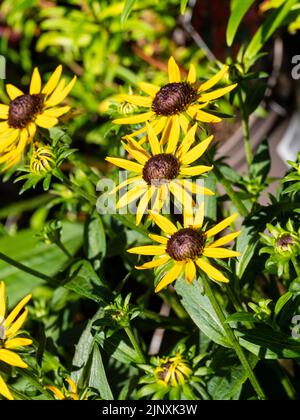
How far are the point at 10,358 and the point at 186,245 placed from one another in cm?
25

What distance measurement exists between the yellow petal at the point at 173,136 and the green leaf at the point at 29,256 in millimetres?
679

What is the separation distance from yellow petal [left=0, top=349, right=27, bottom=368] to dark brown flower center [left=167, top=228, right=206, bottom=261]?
8.8 inches

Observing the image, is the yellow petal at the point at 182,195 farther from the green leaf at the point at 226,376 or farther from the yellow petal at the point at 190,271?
the green leaf at the point at 226,376

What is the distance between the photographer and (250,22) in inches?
74.1

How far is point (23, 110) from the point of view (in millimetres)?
1044

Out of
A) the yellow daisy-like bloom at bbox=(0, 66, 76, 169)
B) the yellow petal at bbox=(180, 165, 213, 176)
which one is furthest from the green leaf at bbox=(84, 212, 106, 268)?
the yellow petal at bbox=(180, 165, 213, 176)

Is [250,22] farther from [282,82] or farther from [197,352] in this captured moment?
[197,352]

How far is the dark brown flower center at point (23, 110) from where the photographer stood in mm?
1042

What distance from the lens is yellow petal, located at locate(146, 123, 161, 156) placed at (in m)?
0.93

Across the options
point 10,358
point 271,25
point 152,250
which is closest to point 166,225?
point 152,250

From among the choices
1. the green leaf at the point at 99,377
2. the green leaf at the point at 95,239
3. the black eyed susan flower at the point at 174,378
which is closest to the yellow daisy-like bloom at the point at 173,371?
the black eyed susan flower at the point at 174,378

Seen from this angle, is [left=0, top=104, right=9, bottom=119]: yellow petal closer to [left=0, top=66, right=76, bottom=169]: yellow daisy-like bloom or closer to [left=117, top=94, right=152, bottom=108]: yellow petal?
[left=0, top=66, right=76, bottom=169]: yellow daisy-like bloom
